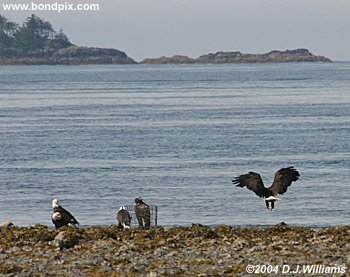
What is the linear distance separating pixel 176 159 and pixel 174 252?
23867mm

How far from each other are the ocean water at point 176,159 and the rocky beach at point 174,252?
7.61 meters

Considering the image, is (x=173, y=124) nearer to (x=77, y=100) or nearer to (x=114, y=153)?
(x=114, y=153)

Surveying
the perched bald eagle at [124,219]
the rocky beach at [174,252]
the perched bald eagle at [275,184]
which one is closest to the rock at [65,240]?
the rocky beach at [174,252]

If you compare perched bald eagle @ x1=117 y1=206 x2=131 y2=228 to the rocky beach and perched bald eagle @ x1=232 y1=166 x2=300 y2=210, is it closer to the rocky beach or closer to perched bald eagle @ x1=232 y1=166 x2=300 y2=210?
the rocky beach

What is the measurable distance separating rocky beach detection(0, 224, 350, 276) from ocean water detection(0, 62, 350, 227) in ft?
25.0

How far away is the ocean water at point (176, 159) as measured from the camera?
87.2 ft

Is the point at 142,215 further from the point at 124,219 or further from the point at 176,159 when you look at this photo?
the point at 176,159

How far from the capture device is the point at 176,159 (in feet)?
127

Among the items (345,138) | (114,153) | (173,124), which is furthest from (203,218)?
(173,124)

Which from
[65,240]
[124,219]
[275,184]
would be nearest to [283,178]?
[275,184]

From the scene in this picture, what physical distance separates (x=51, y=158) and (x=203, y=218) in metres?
15.7

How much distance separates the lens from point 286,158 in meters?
39.0

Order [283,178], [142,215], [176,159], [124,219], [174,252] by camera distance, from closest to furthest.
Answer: [174,252]
[124,219]
[142,215]
[283,178]
[176,159]

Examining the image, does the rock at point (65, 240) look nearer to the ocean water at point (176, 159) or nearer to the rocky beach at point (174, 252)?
the rocky beach at point (174, 252)
